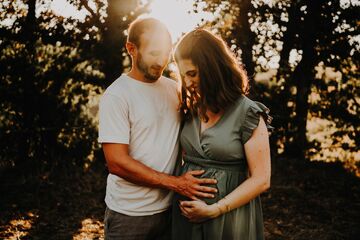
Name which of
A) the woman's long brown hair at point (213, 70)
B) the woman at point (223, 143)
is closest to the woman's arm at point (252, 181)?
the woman at point (223, 143)

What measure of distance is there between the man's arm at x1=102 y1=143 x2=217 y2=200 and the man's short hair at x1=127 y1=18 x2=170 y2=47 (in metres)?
0.78

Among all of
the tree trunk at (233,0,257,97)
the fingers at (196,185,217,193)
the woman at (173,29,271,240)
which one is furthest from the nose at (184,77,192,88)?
the tree trunk at (233,0,257,97)

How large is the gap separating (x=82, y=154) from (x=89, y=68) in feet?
6.41

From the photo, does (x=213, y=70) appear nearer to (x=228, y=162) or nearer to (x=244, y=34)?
(x=228, y=162)

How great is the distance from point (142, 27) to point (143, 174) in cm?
105

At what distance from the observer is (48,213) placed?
663 centimetres

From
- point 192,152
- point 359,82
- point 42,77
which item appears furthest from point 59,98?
point 359,82

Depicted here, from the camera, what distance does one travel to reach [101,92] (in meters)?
9.10

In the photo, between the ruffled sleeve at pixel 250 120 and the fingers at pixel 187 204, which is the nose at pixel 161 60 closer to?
the ruffled sleeve at pixel 250 120

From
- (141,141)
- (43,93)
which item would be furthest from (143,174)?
(43,93)

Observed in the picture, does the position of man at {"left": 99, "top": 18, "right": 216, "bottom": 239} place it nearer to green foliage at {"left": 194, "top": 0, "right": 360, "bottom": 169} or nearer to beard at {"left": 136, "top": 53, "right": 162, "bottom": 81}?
beard at {"left": 136, "top": 53, "right": 162, "bottom": 81}

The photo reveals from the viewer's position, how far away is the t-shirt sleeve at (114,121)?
266cm

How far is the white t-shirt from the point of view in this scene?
2.70 metres

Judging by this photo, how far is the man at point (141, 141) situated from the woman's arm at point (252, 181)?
21cm
